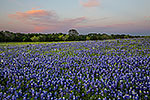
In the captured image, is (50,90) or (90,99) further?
(50,90)

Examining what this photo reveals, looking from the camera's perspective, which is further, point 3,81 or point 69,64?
point 69,64

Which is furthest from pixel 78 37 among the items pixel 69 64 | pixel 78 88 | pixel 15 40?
pixel 78 88

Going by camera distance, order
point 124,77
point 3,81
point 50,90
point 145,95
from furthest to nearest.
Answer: point 3,81 < point 124,77 < point 50,90 < point 145,95

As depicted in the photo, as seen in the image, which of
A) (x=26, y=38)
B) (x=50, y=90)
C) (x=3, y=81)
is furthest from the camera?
(x=26, y=38)

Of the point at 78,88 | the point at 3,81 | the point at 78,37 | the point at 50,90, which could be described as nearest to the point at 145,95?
the point at 78,88

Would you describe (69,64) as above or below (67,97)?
above

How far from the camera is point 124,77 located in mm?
4957

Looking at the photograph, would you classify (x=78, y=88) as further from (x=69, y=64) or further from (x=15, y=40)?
(x=15, y=40)

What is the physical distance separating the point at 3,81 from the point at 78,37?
31.3 metres

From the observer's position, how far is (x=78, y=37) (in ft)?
119

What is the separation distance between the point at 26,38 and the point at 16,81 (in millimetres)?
30658

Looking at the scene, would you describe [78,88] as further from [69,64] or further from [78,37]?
[78,37]

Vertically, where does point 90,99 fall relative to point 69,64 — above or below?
below

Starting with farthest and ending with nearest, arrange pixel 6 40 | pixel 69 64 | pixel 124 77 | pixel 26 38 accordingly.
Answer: pixel 26 38 → pixel 6 40 → pixel 69 64 → pixel 124 77
